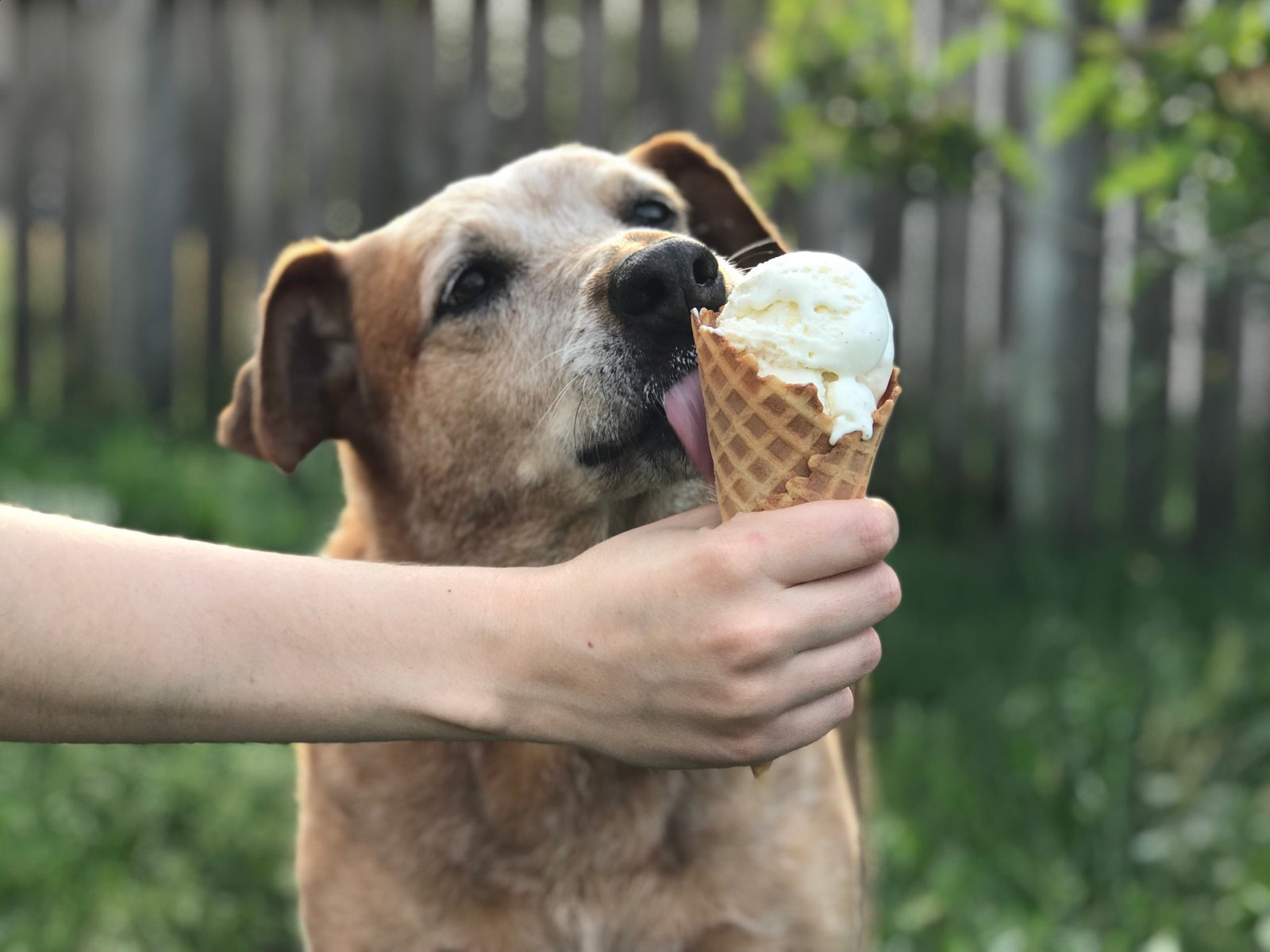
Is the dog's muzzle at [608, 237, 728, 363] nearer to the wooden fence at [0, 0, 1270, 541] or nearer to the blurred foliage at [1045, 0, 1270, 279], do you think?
the blurred foliage at [1045, 0, 1270, 279]

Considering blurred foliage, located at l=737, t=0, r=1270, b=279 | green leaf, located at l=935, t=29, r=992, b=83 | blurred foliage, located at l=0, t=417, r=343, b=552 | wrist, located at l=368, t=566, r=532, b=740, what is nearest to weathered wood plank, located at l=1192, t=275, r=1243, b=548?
blurred foliage, located at l=737, t=0, r=1270, b=279

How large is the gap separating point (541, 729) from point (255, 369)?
1.19 m

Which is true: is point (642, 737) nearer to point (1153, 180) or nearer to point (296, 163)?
point (1153, 180)

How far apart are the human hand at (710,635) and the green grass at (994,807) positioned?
1610 millimetres

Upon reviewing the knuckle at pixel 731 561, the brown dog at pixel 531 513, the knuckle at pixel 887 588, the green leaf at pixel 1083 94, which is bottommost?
the brown dog at pixel 531 513

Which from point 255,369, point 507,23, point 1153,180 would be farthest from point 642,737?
point 507,23

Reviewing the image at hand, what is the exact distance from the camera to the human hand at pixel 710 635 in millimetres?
1269

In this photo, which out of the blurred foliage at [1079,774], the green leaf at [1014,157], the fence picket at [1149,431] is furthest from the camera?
the fence picket at [1149,431]

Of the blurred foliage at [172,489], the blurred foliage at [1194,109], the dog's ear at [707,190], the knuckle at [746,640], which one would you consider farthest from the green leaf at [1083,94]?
the blurred foliage at [172,489]

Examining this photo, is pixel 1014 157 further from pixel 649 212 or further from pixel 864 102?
pixel 649 212

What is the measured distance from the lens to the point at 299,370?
7.89 feet

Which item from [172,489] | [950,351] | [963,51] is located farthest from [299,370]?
[950,351]

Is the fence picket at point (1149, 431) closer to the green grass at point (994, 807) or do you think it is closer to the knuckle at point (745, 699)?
the green grass at point (994, 807)

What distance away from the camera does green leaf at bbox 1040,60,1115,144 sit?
97.3 inches
